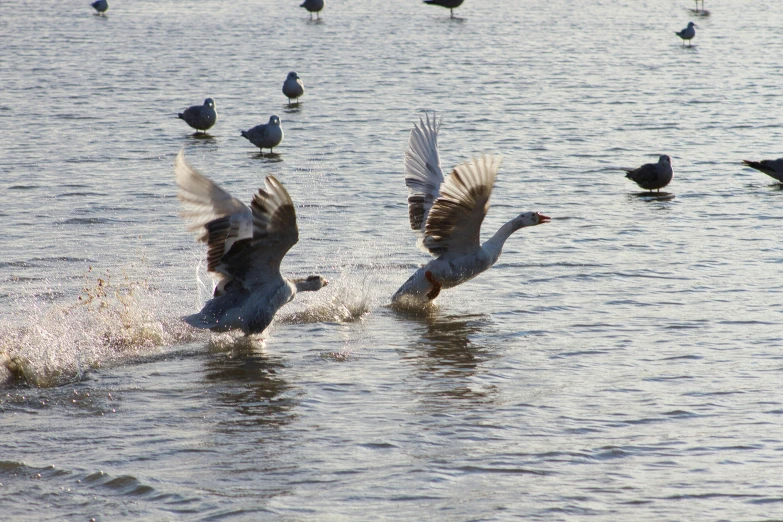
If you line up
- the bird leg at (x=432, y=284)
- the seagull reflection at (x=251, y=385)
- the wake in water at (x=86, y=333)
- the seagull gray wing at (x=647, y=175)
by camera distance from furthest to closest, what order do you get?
1. the seagull gray wing at (x=647, y=175)
2. the bird leg at (x=432, y=284)
3. the wake in water at (x=86, y=333)
4. the seagull reflection at (x=251, y=385)

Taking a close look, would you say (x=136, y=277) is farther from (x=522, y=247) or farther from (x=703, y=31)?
(x=703, y=31)

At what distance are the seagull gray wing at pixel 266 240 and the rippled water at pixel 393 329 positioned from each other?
0.61 m

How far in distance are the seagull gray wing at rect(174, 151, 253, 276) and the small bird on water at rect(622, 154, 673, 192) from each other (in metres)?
8.13

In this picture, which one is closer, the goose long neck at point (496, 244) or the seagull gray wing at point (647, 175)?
the goose long neck at point (496, 244)

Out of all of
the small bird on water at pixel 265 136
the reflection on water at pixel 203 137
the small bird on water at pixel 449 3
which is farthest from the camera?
the small bird on water at pixel 449 3

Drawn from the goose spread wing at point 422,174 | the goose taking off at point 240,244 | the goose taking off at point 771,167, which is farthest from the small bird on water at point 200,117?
the goose taking off at point 240,244

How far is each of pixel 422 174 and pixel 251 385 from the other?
3.69 m

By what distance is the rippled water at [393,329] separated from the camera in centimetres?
601

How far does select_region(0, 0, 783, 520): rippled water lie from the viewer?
6.01m

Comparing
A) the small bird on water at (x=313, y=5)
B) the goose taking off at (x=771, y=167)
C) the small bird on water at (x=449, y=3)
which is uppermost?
the small bird on water at (x=449, y=3)

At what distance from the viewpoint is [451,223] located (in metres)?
9.76

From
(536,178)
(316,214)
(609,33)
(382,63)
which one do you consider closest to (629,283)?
(316,214)

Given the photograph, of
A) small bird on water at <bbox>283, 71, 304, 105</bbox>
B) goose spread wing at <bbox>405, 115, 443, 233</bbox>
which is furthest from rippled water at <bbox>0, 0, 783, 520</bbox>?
goose spread wing at <bbox>405, 115, 443, 233</bbox>

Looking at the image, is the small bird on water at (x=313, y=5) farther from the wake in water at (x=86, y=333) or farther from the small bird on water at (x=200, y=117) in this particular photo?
the wake in water at (x=86, y=333)
